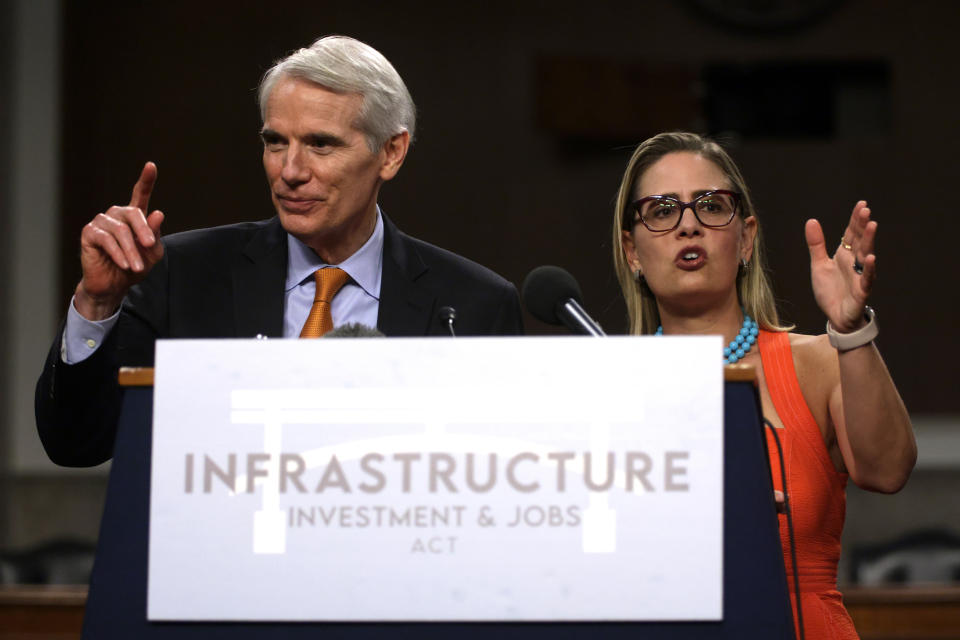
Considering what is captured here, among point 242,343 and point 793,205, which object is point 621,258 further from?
point 793,205

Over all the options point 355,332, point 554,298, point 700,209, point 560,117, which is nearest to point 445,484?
point 355,332

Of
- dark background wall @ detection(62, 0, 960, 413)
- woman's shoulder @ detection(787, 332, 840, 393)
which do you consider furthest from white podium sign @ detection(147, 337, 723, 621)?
dark background wall @ detection(62, 0, 960, 413)

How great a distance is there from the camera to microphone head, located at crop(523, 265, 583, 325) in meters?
1.57

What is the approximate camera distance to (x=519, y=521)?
3.83 feet

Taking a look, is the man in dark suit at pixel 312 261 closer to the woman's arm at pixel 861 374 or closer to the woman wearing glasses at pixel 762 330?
the woman wearing glasses at pixel 762 330

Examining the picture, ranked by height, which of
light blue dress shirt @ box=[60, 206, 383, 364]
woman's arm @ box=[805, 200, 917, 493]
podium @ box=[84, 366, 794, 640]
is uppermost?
light blue dress shirt @ box=[60, 206, 383, 364]

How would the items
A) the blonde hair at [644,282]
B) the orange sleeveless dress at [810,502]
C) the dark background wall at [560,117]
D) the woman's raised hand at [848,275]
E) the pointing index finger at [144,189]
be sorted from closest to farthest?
the woman's raised hand at [848,275]
the pointing index finger at [144,189]
the orange sleeveless dress at [810,502]
the blonde hair at [644,282]
the dark background wall at [560,117]

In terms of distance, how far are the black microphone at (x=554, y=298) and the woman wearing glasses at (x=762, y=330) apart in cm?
34

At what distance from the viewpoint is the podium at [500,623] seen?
1159 mm

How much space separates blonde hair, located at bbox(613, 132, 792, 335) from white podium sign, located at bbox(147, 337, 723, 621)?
0.93m

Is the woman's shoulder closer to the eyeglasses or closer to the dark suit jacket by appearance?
the eyeglasses

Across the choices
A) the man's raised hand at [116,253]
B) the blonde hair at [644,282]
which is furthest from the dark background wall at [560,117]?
the man's raised hand at [116,253]

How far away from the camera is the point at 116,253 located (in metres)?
1.53

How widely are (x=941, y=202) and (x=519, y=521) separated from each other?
5110mm
